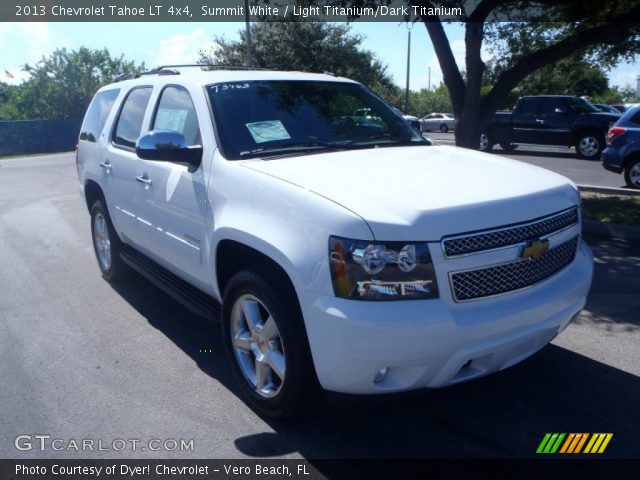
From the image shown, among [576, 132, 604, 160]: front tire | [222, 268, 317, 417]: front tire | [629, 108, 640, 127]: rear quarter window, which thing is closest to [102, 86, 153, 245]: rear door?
[222, 268, 317, 417]: front tire

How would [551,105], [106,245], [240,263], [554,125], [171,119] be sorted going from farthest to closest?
[551,105], [554,125], [106,245], [171,119], [240,263]

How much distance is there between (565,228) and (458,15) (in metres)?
6.64

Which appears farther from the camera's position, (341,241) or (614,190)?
(614,190)

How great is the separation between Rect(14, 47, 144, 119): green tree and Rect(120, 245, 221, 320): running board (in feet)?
148

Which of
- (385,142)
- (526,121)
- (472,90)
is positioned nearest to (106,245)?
(385,142)

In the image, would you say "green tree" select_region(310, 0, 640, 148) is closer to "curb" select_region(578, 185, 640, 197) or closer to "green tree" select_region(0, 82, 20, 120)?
"curb" select_region(578, 185, 640, 197)

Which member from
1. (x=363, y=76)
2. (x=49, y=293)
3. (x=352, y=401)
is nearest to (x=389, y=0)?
(x=49, y=293)

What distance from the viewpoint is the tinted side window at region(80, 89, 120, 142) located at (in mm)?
5895

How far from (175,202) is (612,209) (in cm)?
695

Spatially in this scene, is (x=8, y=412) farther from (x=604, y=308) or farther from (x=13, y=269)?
(x=604, y=308)

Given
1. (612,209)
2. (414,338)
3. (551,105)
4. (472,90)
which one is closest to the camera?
(414,338)

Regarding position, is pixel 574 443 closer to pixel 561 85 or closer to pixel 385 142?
pixel 385 142

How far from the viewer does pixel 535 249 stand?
299cm

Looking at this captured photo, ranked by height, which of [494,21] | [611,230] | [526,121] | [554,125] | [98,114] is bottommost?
[611,230]
